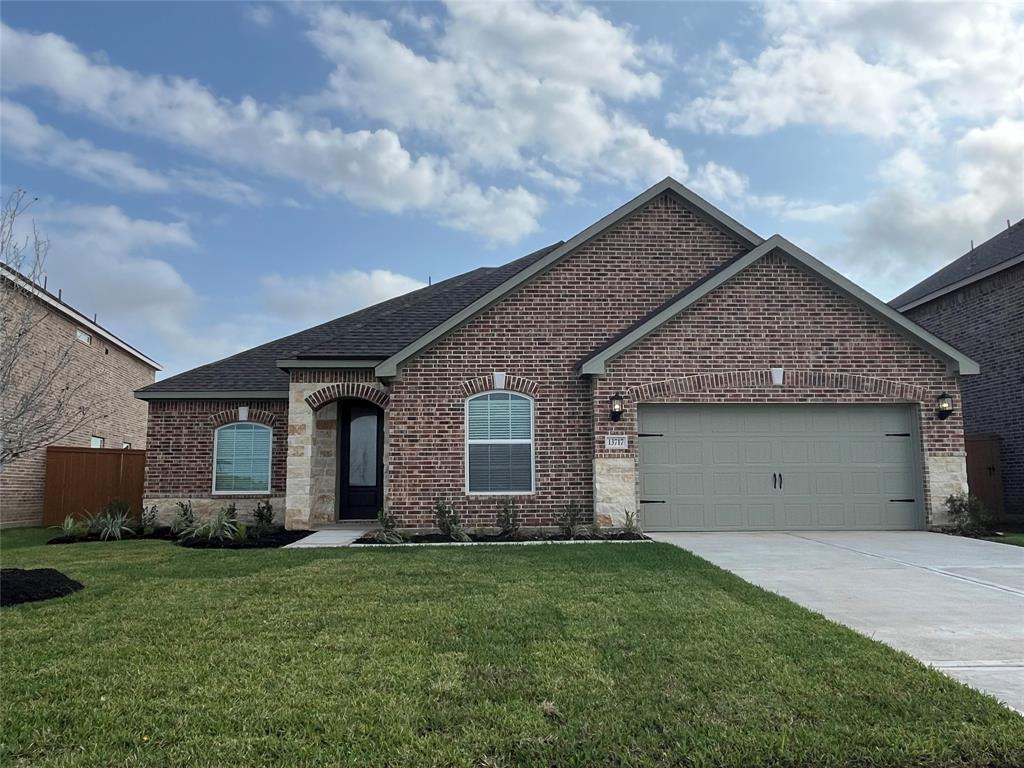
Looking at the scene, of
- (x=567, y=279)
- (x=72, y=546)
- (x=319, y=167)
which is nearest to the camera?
(x=72, y=546)

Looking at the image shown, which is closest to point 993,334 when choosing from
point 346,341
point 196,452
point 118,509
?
point 346,341

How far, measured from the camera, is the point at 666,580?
7.23 m

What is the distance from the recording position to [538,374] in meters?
12.6

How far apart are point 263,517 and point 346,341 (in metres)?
3.83

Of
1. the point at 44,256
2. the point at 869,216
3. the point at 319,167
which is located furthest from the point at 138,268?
the point at 869,216

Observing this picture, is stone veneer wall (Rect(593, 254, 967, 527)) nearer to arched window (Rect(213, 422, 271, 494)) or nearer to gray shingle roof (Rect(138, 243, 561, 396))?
gray shingle roof (Rect(138, 243, 561, 396))

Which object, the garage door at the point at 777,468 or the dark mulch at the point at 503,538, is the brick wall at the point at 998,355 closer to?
the garage door at the point at 777,468

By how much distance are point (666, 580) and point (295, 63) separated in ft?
38.8

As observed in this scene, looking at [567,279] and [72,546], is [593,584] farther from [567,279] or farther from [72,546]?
[72,546]

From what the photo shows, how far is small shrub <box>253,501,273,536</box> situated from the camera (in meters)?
12.7

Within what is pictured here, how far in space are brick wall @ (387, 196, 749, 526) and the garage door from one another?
52.7 inches

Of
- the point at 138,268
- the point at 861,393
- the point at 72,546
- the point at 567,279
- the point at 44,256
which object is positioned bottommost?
the point at 72,546

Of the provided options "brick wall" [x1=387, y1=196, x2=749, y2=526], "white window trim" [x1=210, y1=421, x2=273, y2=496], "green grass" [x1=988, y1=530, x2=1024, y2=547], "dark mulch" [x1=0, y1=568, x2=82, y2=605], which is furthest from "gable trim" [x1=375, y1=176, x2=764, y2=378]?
"green grass" [x1=988, y1=530, x2=1024, y2=547]

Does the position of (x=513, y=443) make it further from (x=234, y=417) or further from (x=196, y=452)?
(x=196, y=452)
